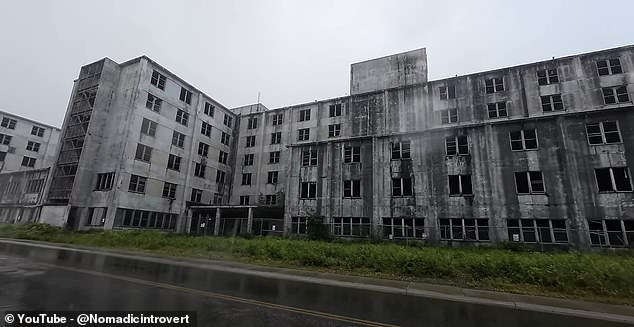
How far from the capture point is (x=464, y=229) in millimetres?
25156

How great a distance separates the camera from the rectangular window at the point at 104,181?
3284 cm

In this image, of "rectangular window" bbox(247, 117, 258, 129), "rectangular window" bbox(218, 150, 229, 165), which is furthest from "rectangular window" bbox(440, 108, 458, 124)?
"rectangular window" bbox(218, 150, 229, 165)

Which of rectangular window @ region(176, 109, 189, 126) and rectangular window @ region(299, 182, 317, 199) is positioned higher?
rectangular window @ region(176, 109, 189, 126)

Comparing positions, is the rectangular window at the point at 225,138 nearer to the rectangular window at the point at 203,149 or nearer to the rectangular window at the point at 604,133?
the rectangular window at the point at 203,149

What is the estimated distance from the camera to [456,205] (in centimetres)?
2584

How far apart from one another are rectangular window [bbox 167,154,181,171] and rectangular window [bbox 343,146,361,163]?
2309 cm

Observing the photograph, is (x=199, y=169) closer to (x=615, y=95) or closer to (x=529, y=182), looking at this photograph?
(x=529, y=182)

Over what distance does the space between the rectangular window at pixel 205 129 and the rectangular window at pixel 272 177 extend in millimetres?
11294

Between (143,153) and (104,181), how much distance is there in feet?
16.4

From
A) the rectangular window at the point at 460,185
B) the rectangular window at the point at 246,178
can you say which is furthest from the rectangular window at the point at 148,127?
the rectangular window at the point at 460,185

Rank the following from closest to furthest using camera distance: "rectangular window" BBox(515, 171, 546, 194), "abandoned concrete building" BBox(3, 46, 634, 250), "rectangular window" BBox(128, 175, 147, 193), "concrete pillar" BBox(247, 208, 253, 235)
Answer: "abandoned concrete building" BBox(3, 46, 634, 250), "rectangular window" BBox(515, 171, 546, 194), "rectangular window" BBox(128, 175, 147, 193), "concrete pillar" BBox(247, 208, 253, 235)

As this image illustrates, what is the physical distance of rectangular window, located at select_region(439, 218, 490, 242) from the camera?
2464 centimetres

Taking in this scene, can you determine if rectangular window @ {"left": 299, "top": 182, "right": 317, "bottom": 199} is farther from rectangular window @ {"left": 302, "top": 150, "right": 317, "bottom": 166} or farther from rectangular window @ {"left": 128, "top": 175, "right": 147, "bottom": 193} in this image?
rectangular window @ {"left": 128, "top": 175, "right": 147, "bottom": 193}

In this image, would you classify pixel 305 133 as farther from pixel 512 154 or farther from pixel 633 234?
pixel 633 234
